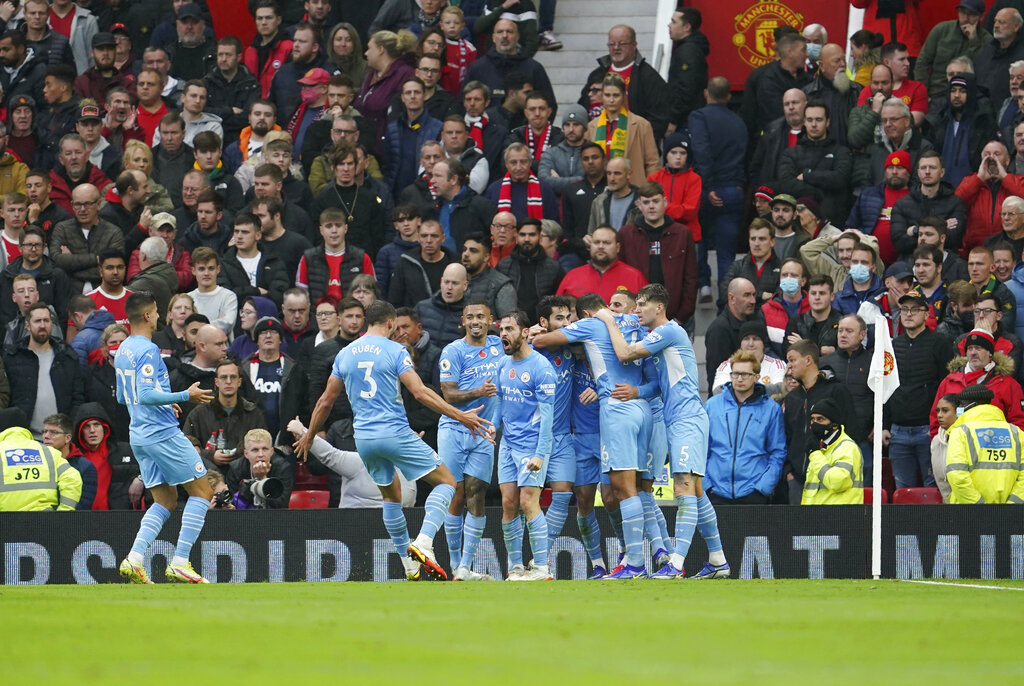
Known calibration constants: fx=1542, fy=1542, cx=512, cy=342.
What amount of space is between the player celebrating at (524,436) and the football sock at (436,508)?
64 cm

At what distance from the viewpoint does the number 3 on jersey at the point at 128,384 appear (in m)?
12.4

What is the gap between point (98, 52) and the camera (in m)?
20.0

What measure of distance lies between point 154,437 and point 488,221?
227 inches

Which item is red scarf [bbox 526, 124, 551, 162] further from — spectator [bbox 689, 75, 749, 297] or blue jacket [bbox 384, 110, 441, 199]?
spectator [bbox 689, 75, 749, 297]

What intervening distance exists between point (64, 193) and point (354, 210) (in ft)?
12.1

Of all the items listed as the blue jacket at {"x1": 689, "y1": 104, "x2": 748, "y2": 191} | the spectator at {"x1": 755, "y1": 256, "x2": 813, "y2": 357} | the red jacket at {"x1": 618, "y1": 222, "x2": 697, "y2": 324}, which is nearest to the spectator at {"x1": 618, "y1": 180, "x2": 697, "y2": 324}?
the red jacket at {"x1": 618, "y1": 222, "x2": 697, "y2": 324}

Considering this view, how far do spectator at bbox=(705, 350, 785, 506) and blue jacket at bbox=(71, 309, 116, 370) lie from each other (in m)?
6.40

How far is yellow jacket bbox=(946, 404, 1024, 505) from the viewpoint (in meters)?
13.8

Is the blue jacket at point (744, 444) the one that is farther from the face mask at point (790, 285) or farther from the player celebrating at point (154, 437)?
the player celebrating at point (154, 437)

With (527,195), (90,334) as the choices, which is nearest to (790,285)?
(527,195)

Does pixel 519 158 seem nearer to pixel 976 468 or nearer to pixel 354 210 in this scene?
pixel 354 210

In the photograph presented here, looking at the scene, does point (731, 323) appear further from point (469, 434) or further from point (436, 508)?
point (436, 508)

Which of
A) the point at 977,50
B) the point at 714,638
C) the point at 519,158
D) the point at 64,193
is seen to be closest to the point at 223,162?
the point at 64,193

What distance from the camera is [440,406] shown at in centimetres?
1221
